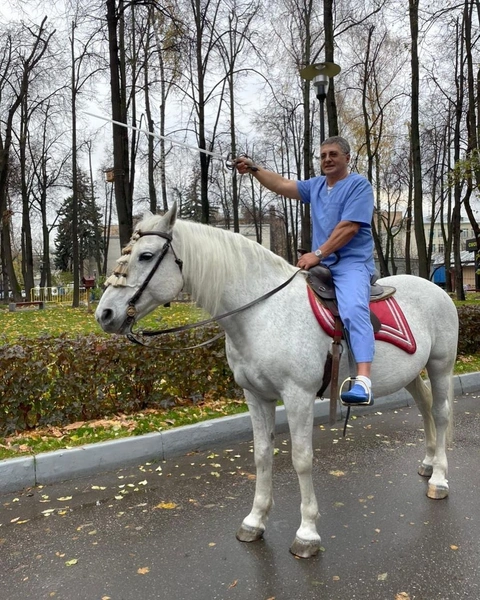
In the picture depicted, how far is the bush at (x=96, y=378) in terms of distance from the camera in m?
4.80

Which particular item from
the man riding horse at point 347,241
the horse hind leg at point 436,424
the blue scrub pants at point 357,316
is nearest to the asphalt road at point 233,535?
the horse hind leg at point 436,424

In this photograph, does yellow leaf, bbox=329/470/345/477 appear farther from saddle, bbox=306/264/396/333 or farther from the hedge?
the hedge

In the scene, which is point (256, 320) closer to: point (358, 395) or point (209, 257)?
point (209, 257)

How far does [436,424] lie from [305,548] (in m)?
1.81

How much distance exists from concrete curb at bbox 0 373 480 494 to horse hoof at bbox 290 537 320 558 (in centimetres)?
207

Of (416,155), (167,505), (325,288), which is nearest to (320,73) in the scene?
(416,155)

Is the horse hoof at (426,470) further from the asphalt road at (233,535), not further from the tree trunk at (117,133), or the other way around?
the tree trunk at (117,133)

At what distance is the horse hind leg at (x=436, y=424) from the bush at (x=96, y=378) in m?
2.57

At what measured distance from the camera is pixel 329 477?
166 inches

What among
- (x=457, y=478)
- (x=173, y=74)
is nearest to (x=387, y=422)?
(x=457, y=478)

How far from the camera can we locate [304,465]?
301 centimetres

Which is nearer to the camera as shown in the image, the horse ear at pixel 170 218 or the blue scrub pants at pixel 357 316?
the horse ear at pixel 170 218

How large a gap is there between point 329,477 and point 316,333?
186cm

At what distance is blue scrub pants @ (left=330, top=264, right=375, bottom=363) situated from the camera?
3.00 metres
